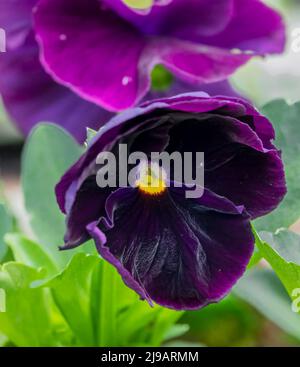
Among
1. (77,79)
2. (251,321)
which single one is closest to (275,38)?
(77,79)

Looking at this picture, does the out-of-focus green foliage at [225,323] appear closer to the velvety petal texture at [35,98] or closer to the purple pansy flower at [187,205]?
the velvety petal texture at [35,98]

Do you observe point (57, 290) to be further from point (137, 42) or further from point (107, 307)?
point (137, 42)

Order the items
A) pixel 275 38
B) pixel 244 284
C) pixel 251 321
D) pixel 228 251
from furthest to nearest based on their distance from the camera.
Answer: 1. pixel 251 321
2. pixel 275 38
3. pixel 244 284
4. pixel 228 251

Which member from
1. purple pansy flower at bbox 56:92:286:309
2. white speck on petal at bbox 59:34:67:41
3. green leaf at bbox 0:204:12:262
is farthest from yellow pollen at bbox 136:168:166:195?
white speck on petal at bbox 59:34:67:41

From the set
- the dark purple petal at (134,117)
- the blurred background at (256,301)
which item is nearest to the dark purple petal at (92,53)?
the blurred background at (256,301)

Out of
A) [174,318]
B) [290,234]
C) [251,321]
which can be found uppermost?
[290,234]

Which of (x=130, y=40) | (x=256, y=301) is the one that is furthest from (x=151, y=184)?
(x=130, y=40)

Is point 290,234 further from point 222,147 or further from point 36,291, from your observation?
point 36,291
